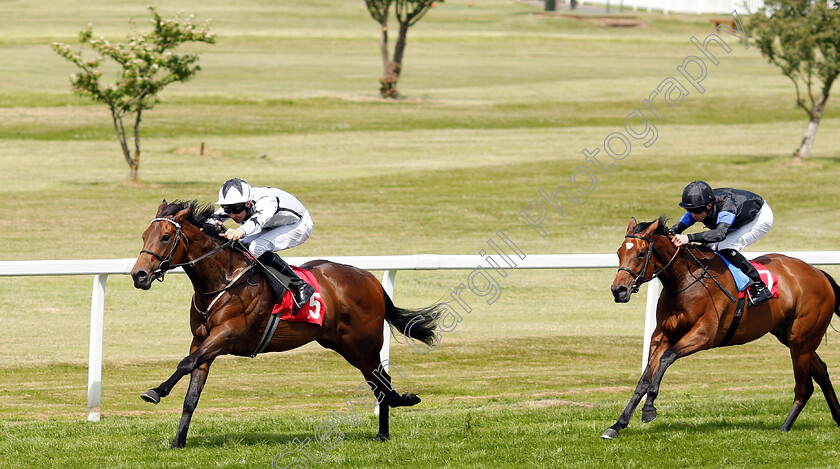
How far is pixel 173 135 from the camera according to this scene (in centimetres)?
3266

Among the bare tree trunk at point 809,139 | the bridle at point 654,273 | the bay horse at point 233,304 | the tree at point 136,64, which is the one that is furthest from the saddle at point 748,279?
the bare tree trunk at point 809,139

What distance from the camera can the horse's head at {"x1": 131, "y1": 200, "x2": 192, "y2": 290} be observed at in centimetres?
612

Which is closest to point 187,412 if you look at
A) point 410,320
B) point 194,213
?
point 194,213

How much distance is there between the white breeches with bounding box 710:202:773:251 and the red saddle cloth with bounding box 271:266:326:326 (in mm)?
2839

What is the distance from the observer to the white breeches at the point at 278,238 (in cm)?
689

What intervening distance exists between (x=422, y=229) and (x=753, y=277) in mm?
13077

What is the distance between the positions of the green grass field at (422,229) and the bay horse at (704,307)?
33 centimetres

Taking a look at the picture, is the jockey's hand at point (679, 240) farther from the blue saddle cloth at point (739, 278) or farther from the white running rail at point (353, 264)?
the white running rail at point (353, 264)

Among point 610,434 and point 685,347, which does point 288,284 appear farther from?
point 685,347

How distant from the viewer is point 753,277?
7.20m

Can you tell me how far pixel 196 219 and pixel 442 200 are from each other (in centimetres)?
1666

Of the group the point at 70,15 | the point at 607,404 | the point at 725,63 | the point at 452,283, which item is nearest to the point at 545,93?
the point at 725,63

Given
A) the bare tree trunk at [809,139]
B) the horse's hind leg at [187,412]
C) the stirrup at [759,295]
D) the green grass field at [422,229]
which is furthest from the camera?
the bare tree trunk at [809,139]

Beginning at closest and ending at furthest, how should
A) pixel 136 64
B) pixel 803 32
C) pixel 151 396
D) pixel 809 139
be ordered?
pixel 151 396, pixel 136 64, pixel 803 32, pixel 809 139
